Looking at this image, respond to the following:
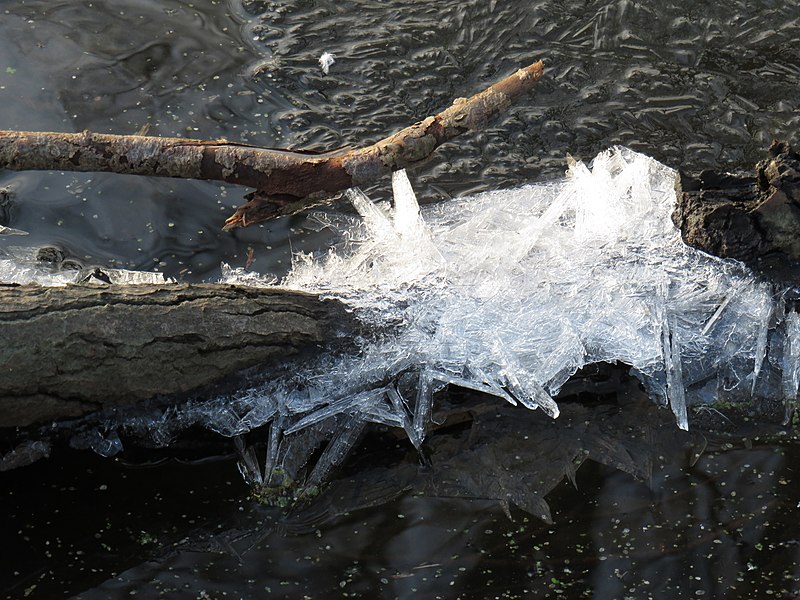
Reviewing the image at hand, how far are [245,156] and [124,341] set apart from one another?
739 mm

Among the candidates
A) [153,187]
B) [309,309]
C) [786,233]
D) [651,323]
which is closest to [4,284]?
[309,309]

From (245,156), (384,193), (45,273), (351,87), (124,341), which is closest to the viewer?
(124,341)

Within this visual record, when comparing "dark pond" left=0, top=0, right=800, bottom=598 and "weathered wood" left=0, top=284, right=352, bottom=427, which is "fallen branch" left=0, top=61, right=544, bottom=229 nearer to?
"weathered wood" left=0, top=284, right=352, bottom=427

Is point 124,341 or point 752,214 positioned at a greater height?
point 752,214

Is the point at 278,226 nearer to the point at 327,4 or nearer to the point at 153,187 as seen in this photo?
the point at 153,187

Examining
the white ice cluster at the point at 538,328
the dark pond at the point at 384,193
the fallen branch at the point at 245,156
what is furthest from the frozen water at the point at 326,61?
the white ice cluster at the point at 538,328

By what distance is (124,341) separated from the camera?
7.72ft

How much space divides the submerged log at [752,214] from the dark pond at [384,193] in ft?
1.86

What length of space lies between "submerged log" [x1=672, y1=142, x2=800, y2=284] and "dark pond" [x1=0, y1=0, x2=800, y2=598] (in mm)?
568

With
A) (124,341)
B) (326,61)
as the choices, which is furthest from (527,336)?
(326,61)

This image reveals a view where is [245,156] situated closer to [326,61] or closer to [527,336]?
[527,336]

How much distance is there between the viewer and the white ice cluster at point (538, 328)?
8.64 ft

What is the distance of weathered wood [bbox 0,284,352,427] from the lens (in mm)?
2303

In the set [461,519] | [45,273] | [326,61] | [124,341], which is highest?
[326,61]
